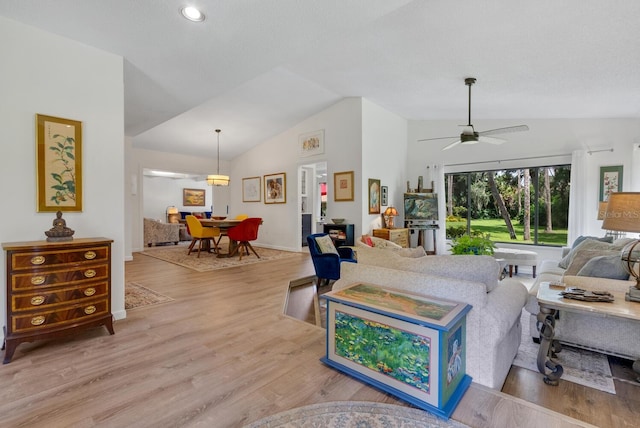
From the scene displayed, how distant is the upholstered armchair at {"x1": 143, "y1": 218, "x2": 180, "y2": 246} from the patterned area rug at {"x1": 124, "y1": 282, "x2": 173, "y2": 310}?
15.0ft

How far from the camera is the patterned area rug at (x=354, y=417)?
1.57 meters

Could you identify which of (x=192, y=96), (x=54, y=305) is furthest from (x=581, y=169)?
(x=54, y=305)

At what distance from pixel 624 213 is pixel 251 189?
7.69 metres

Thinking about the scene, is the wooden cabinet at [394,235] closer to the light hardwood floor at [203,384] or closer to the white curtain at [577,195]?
the white curtain at [577,195]

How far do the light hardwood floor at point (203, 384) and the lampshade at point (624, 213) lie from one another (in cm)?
108

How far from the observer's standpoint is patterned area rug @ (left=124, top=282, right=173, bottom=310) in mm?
3465

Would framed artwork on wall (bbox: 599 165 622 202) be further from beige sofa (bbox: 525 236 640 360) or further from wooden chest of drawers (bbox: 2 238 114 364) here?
wooden chest of drawers (bbox: 2 238 114 364)

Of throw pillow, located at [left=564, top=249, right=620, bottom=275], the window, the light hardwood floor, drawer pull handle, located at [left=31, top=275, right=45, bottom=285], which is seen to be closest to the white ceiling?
the window

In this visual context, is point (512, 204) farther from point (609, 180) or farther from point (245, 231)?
point (245, 231)

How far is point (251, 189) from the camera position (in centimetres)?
857

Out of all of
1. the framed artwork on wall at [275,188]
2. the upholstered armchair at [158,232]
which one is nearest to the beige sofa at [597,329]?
the framed artwork on wall at [275,188]

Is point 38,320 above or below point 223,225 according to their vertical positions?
below

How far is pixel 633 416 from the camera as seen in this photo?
65.2 inches

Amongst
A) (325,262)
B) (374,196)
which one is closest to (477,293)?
(325,262)
